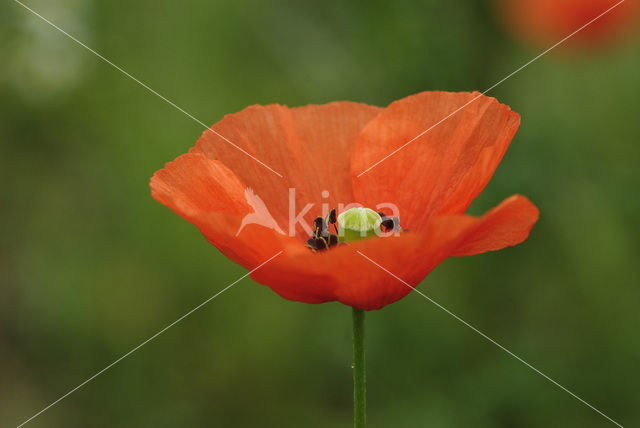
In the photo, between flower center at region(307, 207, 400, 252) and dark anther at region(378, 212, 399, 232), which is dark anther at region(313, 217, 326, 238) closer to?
flower center at region(307, 207, 400, 252)

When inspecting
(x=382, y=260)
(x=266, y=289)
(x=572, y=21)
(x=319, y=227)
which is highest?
(x=572, y=21)

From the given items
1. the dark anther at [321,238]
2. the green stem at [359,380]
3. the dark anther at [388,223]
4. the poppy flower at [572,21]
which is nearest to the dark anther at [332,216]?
the dark anther at [321,238]

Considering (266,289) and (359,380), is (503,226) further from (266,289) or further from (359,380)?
(266,289)

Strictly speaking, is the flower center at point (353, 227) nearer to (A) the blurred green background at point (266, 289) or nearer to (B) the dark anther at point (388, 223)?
(B) the dark anther at point (388, 223)

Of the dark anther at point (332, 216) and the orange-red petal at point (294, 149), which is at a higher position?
the orange-red petal at point (294, 149)

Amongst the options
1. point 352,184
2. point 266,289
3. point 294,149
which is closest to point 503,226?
point 352,184

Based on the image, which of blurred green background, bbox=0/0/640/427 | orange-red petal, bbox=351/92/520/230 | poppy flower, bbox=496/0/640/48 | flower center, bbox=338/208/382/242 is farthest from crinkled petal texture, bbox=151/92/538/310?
poppy flower, bbox=496/0/640/48
